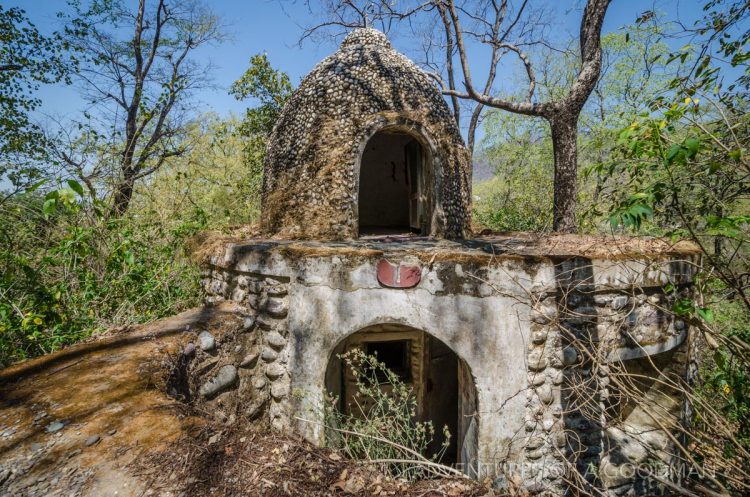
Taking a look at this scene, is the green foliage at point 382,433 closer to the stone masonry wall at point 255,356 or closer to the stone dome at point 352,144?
the stone masonry wall at point 255,356

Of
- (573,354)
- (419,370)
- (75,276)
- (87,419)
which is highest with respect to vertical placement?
(75,276)

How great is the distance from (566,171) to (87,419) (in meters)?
7.49

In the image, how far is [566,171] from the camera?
668cm

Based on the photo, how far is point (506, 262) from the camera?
3.33 metres

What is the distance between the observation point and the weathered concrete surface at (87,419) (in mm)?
1648

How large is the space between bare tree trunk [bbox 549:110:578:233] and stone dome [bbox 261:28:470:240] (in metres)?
2.20

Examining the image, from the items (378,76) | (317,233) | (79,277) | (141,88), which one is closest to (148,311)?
(79,277)

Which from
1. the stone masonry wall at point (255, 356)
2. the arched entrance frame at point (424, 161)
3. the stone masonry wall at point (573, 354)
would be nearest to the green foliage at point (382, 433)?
the stone masonry wall at point (255, 356)

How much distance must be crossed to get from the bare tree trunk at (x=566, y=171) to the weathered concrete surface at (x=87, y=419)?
6618 millimetres

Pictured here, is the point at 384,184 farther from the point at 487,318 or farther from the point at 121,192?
the point at 487,318

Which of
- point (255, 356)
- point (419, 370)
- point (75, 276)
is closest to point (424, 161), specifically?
point (419, 370)

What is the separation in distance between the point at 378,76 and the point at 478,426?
15.6 ft

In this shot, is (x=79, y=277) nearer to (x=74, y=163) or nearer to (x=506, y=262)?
(x=74, y=163)

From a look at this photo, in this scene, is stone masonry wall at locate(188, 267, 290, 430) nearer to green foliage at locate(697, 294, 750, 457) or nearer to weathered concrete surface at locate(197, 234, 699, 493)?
weathered concrete surface at locate(197, 234, 699, 493)
